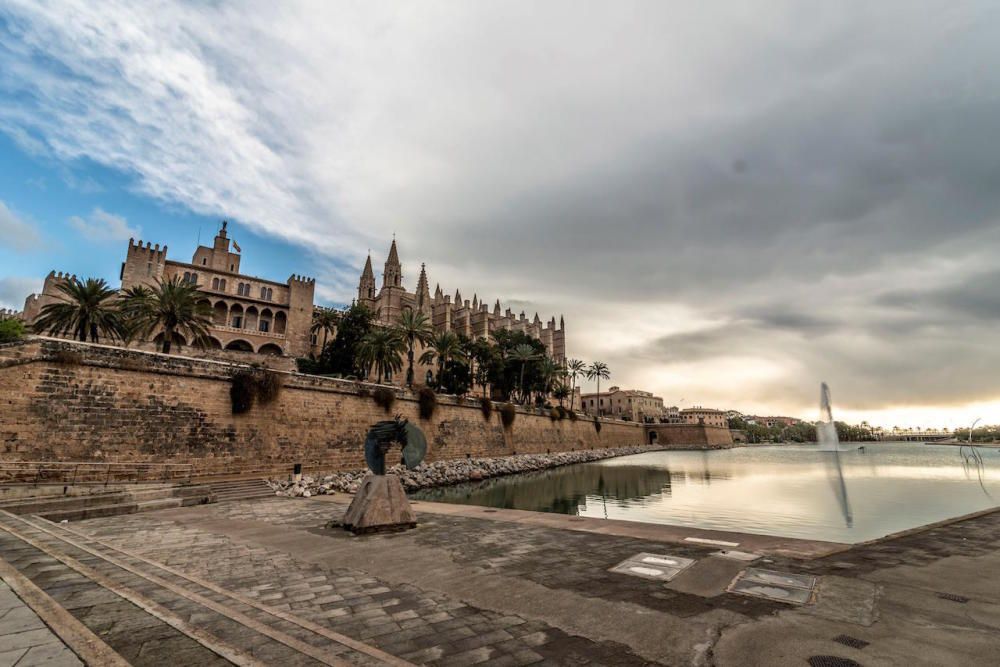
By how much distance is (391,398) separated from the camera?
28406 millimetres

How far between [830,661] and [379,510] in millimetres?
8066

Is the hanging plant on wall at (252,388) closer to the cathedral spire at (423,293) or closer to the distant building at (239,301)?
the distant building at (239,301)

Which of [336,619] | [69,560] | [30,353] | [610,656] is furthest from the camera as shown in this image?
[30,353]

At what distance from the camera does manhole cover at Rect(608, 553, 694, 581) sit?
5.91m

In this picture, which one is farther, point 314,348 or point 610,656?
point 314,348

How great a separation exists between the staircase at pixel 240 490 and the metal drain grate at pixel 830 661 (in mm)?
17393

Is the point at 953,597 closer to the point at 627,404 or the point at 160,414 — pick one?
the point at 160,414

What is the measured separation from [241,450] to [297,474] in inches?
118

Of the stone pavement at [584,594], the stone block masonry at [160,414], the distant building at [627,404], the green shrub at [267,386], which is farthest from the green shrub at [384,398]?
the distant building at [627,404]

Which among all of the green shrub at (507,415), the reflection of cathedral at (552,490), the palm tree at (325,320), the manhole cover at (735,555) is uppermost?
the palm tree at (325,320)

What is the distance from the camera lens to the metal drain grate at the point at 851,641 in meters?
3.69

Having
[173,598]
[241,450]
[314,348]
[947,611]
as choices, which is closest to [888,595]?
[947,611]

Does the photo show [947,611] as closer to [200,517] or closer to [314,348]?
[200,517]

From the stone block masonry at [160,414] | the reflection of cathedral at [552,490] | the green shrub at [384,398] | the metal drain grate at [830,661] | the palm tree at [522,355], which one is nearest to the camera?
the metal drain grate at [830,661]
